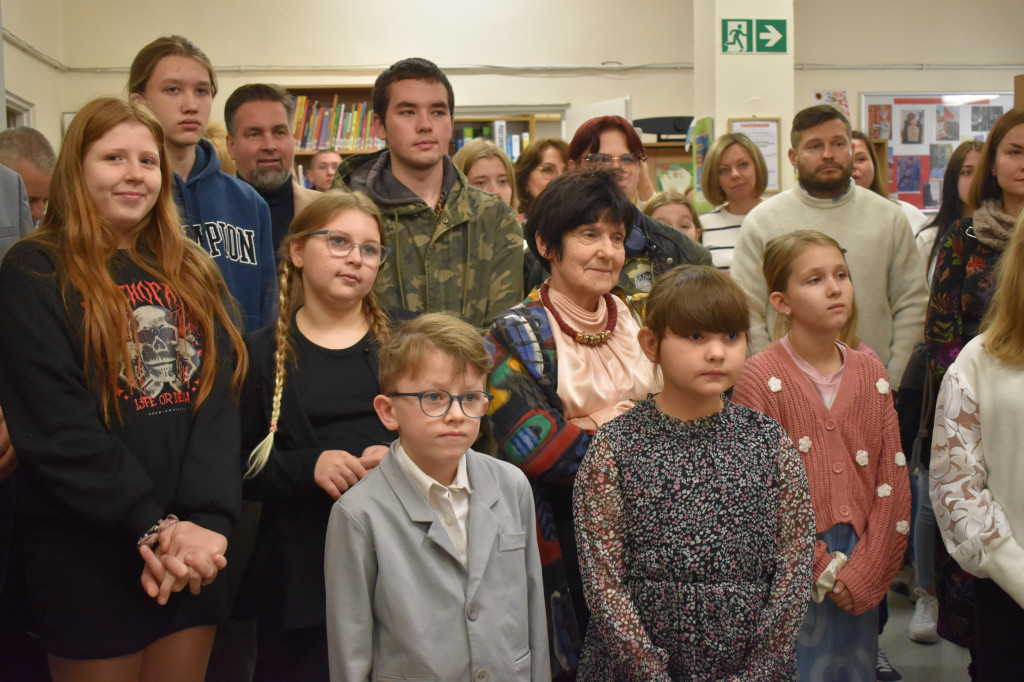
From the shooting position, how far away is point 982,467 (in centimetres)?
192

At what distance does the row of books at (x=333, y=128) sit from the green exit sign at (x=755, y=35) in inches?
108

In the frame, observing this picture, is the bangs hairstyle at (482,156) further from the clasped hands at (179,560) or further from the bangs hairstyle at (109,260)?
the clasped hands at (179,560)

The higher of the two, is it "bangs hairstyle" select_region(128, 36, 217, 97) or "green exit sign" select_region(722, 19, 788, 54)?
"green exit sign" select_region(722, 19, 788, 54)

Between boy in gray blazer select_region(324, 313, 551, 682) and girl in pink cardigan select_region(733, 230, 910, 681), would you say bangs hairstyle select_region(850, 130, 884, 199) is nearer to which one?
girl in pink cardigan select_region(733, 230, 910, 681)

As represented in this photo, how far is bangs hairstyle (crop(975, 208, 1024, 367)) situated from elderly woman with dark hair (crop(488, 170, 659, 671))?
2.41 ft

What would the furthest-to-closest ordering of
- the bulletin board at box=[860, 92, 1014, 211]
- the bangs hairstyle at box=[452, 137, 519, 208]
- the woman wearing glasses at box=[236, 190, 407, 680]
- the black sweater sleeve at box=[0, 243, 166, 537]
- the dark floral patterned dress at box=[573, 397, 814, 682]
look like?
1. the bulletin board at box=[860, 92, 1014, 211]
2. the bangs hairstyle at box=[452, 137, 519, 208]
3. the woman wearing glasses at box=[236, 190, 407, 680]
4. the dark floral patterned dress at box=[573, 397, 814, 682]
5. the black sweater sleeve at box=[0, 243, 166, 537]

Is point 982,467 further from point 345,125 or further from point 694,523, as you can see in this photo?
point 345,125

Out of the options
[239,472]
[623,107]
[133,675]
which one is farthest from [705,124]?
[133,675]

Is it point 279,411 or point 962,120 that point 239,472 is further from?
point 962,120

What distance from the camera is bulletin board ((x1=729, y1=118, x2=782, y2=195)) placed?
5066 millimetres

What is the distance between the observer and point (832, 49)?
784 cm

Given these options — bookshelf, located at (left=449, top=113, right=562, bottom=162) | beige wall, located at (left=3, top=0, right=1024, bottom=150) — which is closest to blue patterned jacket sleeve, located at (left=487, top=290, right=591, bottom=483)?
bookshelf, located at (left=449, top=113, right=562, bottom=162)

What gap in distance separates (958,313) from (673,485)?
1.31 meters

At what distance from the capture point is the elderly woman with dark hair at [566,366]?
1922 mm
